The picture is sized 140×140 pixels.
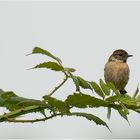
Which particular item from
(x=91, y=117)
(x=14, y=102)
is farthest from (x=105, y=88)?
(x=14, y=102)

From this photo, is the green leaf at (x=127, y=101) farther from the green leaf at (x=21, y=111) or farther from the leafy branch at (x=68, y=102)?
the green leaf at (x=21, y=111)

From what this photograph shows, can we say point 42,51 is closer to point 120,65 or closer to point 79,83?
point 79,83

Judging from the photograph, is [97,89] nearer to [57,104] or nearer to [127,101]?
[127,101]

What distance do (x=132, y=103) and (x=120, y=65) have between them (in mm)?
5505

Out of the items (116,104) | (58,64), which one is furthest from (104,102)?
(58,64)

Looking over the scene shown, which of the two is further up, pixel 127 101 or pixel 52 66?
pixel 52 66

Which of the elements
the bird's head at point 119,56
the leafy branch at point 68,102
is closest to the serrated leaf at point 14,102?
A: the leafy branch at point 68,102

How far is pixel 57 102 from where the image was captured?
1.38 meters

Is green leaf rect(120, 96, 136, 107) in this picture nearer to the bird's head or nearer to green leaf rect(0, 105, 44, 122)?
green leaf rect(0, 105, 44, 122)

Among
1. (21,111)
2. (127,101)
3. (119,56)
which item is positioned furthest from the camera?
(119,56)

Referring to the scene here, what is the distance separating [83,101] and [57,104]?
8 cm

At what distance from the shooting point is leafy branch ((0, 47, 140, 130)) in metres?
1.38

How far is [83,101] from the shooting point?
137 cm

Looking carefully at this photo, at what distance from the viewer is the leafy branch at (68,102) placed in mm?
1378
